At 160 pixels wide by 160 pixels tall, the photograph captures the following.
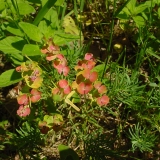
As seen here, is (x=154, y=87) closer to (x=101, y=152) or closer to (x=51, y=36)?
(x=101, y=152)

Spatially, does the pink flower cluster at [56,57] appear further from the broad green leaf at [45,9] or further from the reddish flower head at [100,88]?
the broad green leaf at [45,9]

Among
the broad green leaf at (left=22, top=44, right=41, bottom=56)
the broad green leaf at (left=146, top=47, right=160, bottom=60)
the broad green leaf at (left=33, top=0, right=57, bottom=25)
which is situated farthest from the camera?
the broad green leaf at (left=146, top=47, right=160, bottom=60)

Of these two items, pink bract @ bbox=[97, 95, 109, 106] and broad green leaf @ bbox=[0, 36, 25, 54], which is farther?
broad green leaf @ bbox=[0, 36, 25, 54]

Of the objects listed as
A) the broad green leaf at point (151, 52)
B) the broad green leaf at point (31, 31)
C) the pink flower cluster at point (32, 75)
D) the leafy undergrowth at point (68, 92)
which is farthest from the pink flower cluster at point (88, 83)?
the broad green leaf at point (151, 52)

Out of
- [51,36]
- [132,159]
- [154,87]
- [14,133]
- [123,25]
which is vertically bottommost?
[132,159]

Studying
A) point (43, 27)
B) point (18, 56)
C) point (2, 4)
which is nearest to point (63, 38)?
point (43, 27)

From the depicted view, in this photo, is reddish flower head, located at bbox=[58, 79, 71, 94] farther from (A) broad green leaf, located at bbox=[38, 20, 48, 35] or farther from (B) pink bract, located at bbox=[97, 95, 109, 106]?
(A) broad green leaf, located at bbox=[38, 20, 48, 35]

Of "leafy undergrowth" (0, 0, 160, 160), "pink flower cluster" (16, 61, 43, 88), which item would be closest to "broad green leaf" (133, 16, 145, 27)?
"leafy undergrowth" (0, 0, 160, 160)

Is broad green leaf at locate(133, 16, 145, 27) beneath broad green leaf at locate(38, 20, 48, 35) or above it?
beneath

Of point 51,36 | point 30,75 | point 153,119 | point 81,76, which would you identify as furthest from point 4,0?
point 153,119
